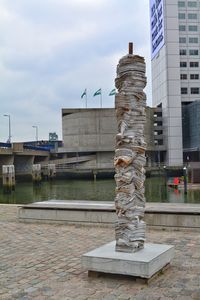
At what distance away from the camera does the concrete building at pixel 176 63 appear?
267ft

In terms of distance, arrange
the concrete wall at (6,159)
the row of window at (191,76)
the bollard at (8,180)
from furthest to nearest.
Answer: the row of window at (191,76)
the concrete wall at (6,159)
the bollard at (8,180)

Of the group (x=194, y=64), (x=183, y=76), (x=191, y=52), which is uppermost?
(x=191, y=52)

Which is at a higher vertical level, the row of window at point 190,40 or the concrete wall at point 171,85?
the row of window at point 190,40

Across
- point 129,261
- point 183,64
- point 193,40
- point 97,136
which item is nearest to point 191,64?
point 183,64

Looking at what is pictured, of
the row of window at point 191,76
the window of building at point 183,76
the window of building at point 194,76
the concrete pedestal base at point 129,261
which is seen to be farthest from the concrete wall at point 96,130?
the concrete pedestal base at point 129,261

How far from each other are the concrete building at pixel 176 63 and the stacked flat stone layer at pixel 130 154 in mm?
76253

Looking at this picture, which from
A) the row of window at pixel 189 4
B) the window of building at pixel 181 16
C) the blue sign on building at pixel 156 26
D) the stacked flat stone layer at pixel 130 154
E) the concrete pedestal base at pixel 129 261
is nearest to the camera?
the concrete pedestal base at pixel 129 261

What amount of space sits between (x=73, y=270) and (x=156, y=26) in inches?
3447

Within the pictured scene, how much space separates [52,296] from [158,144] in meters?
85.0

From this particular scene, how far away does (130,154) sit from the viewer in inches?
272

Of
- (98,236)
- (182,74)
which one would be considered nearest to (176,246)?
(98,236)

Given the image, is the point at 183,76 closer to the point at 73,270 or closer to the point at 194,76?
the point at 194,76

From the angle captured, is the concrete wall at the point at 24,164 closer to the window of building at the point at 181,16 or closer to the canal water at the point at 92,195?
the canal water at the point at 92,195

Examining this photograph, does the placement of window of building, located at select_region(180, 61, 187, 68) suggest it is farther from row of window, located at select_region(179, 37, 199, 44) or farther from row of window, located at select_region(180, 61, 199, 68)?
row of window, located at select_region(179, 37, 199, 44)
